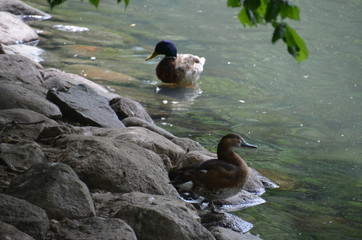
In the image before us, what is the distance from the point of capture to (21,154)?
5625 millimetres

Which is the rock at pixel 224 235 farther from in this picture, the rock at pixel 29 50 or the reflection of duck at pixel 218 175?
the rock at pixel 29 50

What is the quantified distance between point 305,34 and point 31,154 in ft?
49.1

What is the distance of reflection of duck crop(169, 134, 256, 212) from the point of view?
21.3 feet

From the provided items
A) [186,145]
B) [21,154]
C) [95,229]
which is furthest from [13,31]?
[95,229]

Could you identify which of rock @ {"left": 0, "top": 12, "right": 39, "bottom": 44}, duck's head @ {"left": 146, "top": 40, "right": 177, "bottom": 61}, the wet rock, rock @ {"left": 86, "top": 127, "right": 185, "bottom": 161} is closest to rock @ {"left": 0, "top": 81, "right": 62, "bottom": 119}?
rock @ {"left": 86, "top": 127, "right": 185, "bottom": 161}

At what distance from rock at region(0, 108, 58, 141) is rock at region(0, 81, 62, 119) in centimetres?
52

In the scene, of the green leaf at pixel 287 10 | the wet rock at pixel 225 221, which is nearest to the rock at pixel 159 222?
the wet rock at pixel 225 221

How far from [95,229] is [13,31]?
11646 millimetres

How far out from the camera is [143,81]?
45.5ft

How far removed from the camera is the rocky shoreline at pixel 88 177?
4.52 metres

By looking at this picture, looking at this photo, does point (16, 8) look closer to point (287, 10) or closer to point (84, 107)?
point (84, 107)

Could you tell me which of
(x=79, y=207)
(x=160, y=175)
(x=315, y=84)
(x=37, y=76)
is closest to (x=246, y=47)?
(x=315, y=84)

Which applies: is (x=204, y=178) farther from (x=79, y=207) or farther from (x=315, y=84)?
(x=315, y=84)

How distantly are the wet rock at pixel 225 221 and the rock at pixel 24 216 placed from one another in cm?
232
